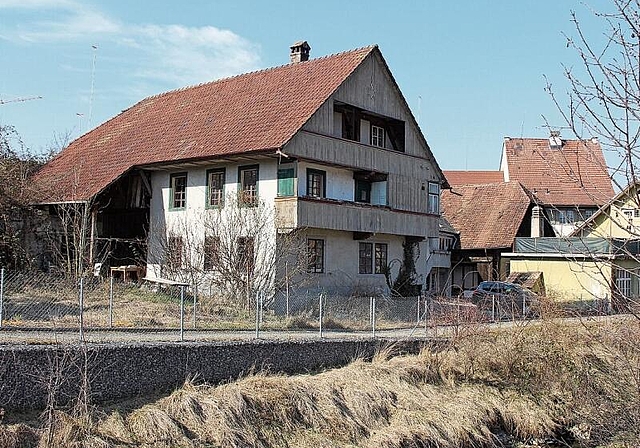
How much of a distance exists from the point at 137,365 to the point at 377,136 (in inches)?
837

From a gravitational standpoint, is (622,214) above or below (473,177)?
below

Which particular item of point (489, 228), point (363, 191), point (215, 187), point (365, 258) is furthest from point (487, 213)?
point (215, 187)

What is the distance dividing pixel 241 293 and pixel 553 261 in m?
19.0

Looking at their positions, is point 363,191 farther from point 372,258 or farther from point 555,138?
point 555,138

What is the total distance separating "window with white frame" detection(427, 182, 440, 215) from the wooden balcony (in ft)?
1.45

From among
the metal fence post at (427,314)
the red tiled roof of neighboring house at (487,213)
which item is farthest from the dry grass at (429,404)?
the red tiled roof of neighboring house at (487,213)

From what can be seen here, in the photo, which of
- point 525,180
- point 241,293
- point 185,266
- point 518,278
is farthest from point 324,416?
point 525,180

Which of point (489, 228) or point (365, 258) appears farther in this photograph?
point (489, 228)

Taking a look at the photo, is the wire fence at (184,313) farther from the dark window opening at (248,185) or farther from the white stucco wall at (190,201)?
the dark window opening at (248,185)

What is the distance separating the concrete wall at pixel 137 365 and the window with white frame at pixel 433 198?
17225mm

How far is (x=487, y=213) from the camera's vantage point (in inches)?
1880

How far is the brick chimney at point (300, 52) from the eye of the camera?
37506 mm

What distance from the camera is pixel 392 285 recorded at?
34.2 m

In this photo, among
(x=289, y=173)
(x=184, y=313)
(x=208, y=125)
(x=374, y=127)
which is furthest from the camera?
(x=374, y=127)
